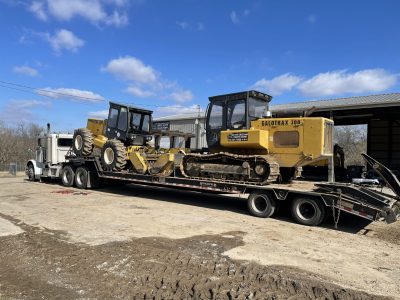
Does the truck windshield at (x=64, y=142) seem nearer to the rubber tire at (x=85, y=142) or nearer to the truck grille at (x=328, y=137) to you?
the rubber tire at (x=85, y=142)

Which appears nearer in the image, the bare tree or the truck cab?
the truck cab

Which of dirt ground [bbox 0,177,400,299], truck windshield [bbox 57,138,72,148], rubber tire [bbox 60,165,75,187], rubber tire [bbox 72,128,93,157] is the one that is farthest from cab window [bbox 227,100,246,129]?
truck windshield [bbox 57,138,72,148]

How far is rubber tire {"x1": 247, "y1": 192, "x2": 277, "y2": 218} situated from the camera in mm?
10367

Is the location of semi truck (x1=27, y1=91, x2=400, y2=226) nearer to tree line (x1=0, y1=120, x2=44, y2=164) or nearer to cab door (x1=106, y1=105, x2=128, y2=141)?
cab door (x1=106, y1=105, x2=128, y2=141)

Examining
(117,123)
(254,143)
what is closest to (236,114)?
(254,143)

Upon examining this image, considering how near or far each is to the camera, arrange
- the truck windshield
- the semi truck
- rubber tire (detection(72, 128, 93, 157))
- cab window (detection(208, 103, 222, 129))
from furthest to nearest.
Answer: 1. the truck windshield
2. rubber tire (detection(72, 128, 93, 157))
3. cab window (detection(208, 103, 222, 129))
4. the semi truck

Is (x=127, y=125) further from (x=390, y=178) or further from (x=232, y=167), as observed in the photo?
(x=390, y=178)

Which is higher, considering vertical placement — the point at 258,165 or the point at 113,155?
the point at 113,155

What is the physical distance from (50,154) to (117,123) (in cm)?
636

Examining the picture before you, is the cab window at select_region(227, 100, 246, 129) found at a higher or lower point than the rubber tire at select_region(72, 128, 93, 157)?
higher

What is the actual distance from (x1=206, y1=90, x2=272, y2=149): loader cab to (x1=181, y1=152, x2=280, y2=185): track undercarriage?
61 centimetres

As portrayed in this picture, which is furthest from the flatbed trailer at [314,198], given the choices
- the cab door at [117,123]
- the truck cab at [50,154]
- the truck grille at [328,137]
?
the truck cab at [50,154]

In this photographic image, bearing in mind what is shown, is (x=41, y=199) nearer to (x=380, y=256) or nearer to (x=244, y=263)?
(x=244, y=263)

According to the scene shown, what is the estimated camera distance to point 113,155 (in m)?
15.2
